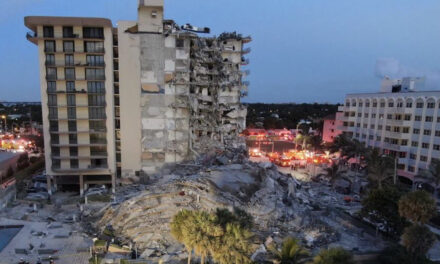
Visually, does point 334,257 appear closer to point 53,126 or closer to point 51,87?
point 53,126

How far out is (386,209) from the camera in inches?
1236

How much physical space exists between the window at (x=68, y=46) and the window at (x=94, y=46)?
2018 millimetres

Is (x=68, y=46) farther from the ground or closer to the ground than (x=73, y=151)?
farther from the ground

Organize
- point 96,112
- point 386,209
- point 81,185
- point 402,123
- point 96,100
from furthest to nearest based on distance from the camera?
point 402,123 → point 81,185 → point 96,112 → point 96,100 → point 386,209

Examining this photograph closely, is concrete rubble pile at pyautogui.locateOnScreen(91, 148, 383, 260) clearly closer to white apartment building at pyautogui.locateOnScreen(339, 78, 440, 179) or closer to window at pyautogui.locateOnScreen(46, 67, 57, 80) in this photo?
window at pyautogui.locateOnScreen(46, 67, 57, 80)

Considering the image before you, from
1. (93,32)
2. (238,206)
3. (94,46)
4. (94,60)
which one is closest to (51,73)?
(94,60)

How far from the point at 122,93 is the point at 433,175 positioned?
175 feet

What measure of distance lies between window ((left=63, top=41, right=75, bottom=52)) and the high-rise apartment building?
0.50 ft

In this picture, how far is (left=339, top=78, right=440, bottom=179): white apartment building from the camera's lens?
54.3 meters

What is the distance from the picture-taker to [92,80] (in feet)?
160

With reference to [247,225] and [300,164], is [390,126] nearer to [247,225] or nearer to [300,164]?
[300,164]

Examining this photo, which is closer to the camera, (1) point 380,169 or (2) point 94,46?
(1) point 380,169

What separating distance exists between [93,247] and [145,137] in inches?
1010

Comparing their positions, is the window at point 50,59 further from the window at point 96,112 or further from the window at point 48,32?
the window at point 96,112
